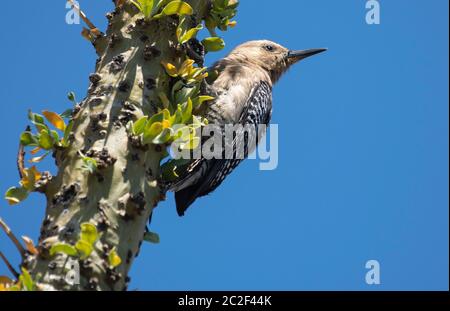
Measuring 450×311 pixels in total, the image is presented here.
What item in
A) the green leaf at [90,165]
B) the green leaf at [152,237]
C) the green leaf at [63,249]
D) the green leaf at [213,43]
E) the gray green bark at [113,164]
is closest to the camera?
the green leaf at [63,249]

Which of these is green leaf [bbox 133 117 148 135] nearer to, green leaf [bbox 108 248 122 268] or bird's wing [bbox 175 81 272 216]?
green leaf [bbox 108 248 122 268]

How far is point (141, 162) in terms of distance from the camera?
3.44 metres

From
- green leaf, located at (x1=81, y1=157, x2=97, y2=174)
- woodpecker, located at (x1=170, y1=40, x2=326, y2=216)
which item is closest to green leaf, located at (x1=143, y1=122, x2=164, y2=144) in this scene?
green leaf, located at (x1=81, y1=157, x2=97, y2=174)

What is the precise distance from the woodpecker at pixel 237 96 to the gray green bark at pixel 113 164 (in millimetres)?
2000

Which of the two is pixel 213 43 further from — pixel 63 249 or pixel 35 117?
pixel 63 249

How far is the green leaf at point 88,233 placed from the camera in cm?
293

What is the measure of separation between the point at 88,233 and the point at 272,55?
5642 mm

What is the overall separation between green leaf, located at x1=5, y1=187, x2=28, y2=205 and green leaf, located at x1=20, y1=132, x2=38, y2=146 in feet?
0.84

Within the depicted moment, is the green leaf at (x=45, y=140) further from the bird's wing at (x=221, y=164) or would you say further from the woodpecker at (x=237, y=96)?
the bird's wing at (x=221, y=164)

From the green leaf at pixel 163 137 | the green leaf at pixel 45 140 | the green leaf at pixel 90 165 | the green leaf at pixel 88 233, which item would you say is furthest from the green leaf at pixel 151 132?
the green leaf at pixel 88 233

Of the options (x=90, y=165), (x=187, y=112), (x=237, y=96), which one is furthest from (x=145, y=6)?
(x=237, y=96)

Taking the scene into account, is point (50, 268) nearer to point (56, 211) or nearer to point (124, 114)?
point (56, 211)

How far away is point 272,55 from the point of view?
323 inches
